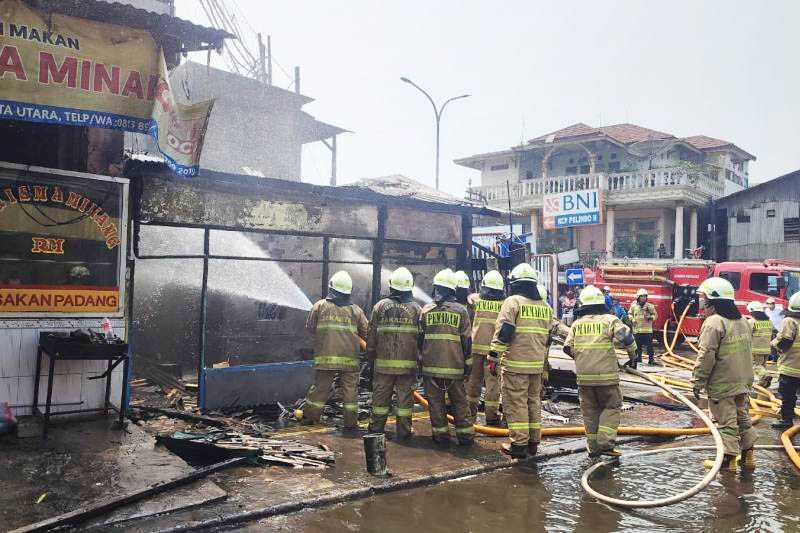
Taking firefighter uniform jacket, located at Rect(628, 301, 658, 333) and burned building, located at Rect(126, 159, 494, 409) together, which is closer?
burned building, located at Rect(126, 159, 494, 409)

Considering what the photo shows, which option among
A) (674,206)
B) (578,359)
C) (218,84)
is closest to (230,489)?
(578,359)

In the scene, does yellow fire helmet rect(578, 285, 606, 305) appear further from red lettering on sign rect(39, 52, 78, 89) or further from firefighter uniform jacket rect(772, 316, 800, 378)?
red lettering on sign rect(39, 52, 78, 89)

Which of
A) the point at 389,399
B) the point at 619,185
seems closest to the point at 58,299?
the point at 389,399

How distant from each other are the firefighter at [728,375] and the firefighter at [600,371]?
770mm

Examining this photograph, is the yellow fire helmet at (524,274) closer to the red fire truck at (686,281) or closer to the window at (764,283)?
the red fire truck at (686,281)

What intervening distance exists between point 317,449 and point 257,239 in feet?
18.3

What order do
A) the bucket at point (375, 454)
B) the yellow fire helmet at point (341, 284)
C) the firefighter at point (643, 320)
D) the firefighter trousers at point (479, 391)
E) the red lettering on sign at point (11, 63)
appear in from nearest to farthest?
the bucket at point (375, 454)
the red lettering on sign at point (11, 63)
the yellow fire helmet at point (341, 284)
the firefighter trousers at point (479, 391)
the firefighter at point (643, 320)

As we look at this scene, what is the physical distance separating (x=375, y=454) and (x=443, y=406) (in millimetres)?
1678

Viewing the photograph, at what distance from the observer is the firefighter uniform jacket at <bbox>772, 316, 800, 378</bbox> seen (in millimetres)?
8531

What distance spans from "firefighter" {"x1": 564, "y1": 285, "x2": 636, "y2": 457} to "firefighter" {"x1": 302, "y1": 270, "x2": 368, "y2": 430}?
9.21 ft

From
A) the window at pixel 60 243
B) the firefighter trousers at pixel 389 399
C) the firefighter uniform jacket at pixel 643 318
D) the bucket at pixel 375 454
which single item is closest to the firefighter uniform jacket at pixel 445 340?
the firefighter trousers at pixel 389 399

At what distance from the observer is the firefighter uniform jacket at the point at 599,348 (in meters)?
6.51

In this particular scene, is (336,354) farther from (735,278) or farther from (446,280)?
(735,278)

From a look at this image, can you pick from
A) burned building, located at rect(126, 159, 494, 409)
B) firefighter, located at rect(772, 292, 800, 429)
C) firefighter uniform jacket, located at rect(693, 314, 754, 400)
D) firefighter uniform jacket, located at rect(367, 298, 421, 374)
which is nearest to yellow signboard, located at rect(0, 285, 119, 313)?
burned building, located at rect(126, 159, 494, 409)
